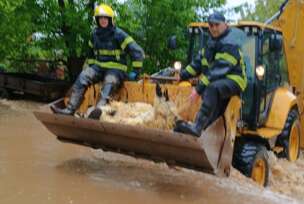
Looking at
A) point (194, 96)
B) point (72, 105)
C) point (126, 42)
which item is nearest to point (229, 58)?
point (194, 96)

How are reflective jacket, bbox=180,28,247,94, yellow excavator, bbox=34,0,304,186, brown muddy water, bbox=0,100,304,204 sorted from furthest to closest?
reflective jacket, bbox=180,28,247,94
yellow excavator, bbox=34,0,304,186
brown muddy water, bbox=0,100,304,204

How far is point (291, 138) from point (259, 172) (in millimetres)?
2470

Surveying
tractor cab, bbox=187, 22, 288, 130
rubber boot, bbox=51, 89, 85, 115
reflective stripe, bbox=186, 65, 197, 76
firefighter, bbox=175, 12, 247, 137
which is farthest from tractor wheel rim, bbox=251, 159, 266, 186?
rubber boot, bbox=51, 89, 85, 115

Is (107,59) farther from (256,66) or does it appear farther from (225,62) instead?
(256,66)

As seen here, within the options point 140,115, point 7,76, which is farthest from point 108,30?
point 7,76

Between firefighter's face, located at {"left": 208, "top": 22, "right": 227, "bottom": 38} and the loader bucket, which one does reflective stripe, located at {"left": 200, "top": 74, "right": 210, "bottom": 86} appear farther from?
firefighter's face, located at {"left": 208, "top": 22, "right": 227, "bottom": 38}

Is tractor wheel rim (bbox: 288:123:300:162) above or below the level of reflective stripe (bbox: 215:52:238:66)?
below

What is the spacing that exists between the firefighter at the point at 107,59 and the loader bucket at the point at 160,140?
469 mm

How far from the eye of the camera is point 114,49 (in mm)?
9031

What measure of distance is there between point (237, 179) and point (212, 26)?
2346mm

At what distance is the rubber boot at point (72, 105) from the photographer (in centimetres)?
864

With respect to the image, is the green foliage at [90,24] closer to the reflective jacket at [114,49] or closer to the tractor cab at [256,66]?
the tractor cab at [256,66]

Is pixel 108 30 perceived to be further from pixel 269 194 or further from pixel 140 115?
pixel 269 194

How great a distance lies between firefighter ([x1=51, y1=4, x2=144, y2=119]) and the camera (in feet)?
29.1
